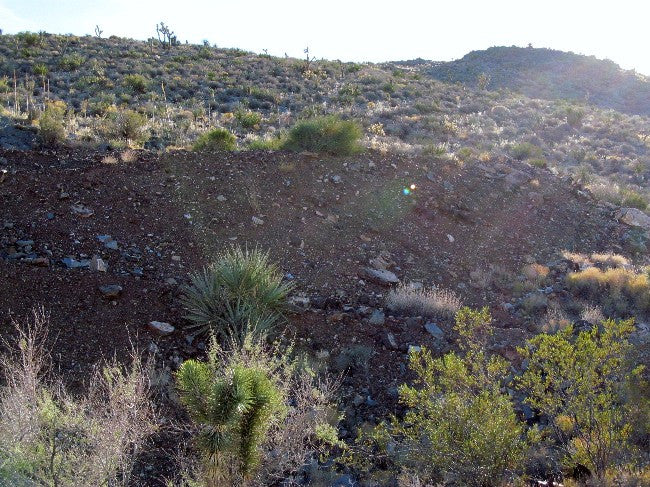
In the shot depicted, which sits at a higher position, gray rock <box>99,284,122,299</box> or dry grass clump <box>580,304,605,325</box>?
gray rock <box>99,284,122,299</box>

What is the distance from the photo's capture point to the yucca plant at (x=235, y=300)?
6.58 meters

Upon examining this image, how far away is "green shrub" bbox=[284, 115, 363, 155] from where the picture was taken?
12055 mm

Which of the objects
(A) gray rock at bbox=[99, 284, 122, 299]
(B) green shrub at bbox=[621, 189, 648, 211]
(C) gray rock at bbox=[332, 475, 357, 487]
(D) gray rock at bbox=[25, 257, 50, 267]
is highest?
(B) green shrub at bbox=[621, 189, 648, 211]

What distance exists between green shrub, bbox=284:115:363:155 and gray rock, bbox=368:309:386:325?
5.26 m

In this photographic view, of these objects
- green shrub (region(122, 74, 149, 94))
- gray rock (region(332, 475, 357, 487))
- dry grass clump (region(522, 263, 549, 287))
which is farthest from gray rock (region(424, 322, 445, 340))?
green shrub (region(122, 74, 149, 94))

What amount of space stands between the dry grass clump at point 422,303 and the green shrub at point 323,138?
4.66 m

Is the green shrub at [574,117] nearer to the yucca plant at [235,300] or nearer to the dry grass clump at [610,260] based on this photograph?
the dry grass clump at [610,260]

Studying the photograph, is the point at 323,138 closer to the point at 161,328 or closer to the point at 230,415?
the point at 161,328

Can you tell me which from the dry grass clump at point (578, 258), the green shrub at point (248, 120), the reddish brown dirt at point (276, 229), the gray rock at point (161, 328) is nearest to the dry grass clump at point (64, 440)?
the reddish brown dirt at point (276, 229)

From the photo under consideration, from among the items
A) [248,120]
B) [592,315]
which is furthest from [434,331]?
[248,120]

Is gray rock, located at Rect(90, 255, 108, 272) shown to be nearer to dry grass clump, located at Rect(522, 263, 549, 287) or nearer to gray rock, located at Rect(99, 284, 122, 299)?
gray rock, located at Rect(99, 284, 122, 299)

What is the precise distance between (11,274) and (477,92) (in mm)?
31241

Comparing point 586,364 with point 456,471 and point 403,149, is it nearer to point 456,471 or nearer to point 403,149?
point 456,471

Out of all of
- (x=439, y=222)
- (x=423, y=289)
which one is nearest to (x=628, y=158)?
(x=439, y=222)
